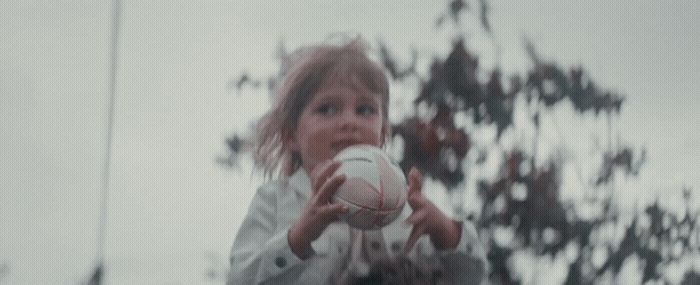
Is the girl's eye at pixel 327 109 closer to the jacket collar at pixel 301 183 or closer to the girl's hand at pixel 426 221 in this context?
the jacket collar at pixel 301 183

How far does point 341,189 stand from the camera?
8.49ft

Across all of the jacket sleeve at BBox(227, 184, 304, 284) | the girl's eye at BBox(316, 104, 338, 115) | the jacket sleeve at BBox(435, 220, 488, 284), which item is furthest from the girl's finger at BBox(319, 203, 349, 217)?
the girl's eye at BBox(316, 104, 338, 115)

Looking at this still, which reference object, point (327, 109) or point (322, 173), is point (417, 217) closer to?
point (322, 173)

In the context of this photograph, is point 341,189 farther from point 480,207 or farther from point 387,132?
point 480,207

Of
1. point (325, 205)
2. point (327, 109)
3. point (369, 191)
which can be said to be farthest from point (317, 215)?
point (327, 109)

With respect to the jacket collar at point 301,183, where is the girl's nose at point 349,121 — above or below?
above

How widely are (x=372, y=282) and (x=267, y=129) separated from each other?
0.65 m

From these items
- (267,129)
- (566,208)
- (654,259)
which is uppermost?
(267,129)

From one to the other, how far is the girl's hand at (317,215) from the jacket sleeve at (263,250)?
0.10 ft

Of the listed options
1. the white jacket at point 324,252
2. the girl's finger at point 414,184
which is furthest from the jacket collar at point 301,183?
the girl's finger at point 414,184

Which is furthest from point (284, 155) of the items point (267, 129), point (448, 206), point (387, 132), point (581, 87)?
point (581, 87)

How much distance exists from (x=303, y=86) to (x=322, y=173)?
35cm

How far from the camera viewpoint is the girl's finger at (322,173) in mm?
2588

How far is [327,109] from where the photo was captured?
→ 284 centimetres
